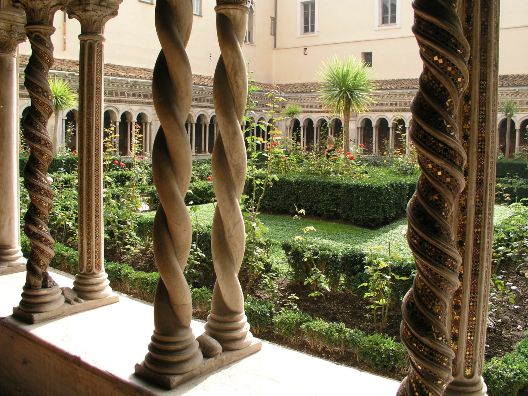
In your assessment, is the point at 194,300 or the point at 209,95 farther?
the point at 209,95

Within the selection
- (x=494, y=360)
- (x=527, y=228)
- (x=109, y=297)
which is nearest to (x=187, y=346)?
(x=109, y=297)

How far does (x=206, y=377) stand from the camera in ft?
8.02

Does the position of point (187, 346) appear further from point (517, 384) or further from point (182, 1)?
point (517, 384)

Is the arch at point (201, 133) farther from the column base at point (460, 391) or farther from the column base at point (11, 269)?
the column base at point (460, 391)

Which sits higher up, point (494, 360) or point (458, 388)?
point (458, 388)

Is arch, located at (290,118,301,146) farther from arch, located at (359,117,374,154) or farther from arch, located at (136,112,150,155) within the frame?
arch, located at (136,112,150,155)

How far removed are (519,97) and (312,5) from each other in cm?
1200

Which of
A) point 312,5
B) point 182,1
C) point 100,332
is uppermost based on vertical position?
point 312,5

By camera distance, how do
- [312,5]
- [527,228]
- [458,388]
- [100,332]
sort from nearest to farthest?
[458,388] < [100,332] < [527,228] < [312,5]

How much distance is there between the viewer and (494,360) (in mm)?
3326

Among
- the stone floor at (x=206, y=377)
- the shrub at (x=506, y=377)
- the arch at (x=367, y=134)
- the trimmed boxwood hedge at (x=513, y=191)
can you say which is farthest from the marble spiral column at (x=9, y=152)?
the arch at (x=367, y=134)

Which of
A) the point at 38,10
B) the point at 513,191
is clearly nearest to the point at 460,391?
the point at 38,10

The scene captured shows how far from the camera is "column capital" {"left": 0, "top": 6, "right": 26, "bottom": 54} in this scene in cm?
421

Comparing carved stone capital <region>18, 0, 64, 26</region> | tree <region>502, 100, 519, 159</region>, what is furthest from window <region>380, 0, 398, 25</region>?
carved stone capital <region>18, 0, 64, 26</region>
